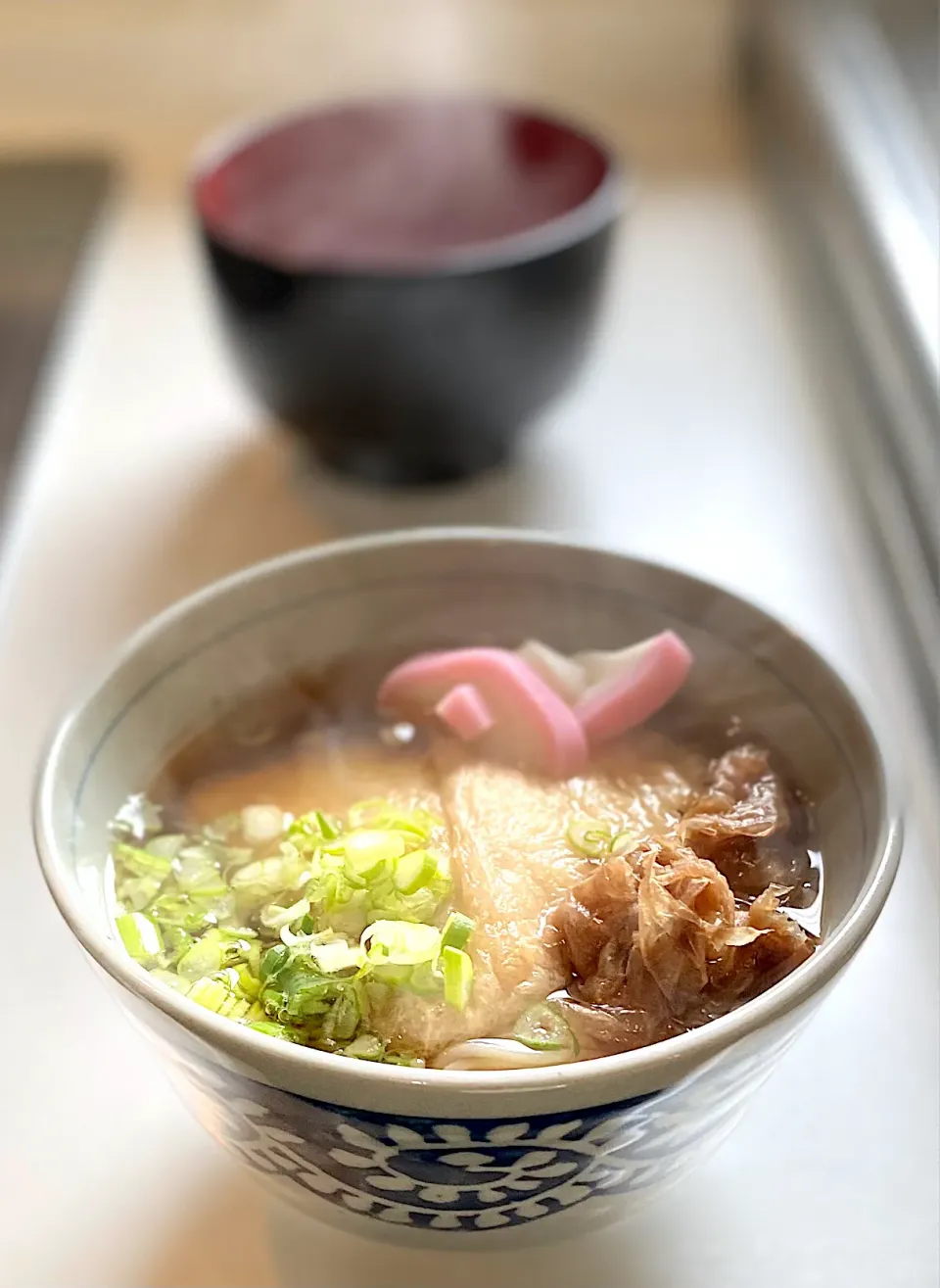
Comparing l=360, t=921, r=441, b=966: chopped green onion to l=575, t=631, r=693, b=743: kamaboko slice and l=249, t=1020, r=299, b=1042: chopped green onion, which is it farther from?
l=575, t=631, r=693, b=743: kamaboko slice

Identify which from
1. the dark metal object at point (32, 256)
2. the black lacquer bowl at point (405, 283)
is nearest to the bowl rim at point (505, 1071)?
the black lacquer bowl at point (405, 283)

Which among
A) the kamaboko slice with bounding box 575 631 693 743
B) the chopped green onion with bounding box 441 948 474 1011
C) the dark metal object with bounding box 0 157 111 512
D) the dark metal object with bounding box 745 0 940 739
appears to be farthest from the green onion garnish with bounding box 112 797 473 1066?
the dark metal object with bounding box 0 157 111 512

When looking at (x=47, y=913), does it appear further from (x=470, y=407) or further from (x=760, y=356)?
(x=760, y=356)

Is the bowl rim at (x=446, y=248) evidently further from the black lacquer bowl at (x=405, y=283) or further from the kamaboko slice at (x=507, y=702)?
the kamaboko slice at (x=507, y=702)

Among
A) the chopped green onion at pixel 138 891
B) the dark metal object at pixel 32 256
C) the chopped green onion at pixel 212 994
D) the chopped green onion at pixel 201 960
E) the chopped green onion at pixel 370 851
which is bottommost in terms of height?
the dark metal object at pixel 32 256

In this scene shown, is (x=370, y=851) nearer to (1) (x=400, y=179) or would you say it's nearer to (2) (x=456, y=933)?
(2) (x=456, y=933)
